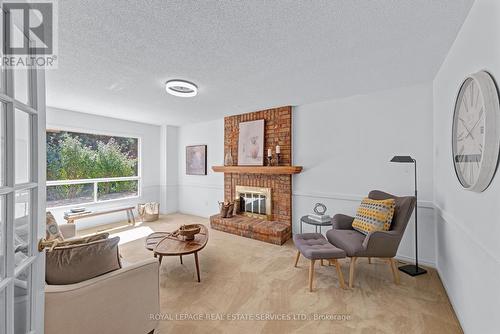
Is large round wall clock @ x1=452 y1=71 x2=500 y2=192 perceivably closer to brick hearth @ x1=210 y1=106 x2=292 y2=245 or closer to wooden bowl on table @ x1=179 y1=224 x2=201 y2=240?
brick hearth @ x1=210 y1=106 x2=292 y2=245

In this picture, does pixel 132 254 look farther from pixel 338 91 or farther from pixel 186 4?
pixel 338 91

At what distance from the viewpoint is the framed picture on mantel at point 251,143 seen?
4052 mm

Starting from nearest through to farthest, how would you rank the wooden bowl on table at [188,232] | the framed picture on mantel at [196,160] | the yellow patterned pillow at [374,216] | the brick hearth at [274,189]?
1. the yellow patterned pillow at [374,216]
2. the wooden bowl on table at [188,232]
3. the brick hearth at [274,189]
4. the framed picture on mantel at [196,160]

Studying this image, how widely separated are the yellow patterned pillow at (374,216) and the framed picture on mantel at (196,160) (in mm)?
3539

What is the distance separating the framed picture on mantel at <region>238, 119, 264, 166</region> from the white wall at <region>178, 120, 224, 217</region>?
641 mm

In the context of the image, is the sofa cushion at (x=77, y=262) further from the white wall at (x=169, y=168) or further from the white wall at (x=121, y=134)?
the white wall at (x=169, y=168)

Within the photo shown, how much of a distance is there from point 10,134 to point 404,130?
3.62 m

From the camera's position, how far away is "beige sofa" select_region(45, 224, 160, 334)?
119 centimetres

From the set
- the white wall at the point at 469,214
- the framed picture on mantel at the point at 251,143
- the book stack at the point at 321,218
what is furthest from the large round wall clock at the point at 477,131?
the framed picture on mantel at the point at 251,143

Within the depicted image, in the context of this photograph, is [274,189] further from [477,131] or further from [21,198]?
[21,198]

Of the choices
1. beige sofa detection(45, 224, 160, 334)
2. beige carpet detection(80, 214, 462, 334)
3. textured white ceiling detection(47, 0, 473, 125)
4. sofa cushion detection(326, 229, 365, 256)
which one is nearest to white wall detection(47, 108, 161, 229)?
textured white ceiling detection(47, 0, 473, 125)

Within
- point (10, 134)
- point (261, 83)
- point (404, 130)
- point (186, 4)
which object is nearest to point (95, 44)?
point (186, 4)

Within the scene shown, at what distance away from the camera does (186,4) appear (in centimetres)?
137

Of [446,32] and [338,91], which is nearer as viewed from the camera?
[446,32]
